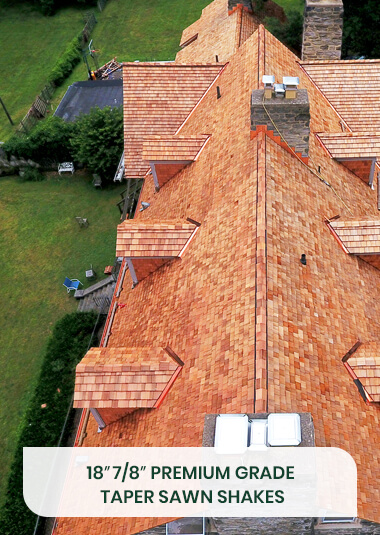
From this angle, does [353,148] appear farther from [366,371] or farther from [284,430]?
[284,430]

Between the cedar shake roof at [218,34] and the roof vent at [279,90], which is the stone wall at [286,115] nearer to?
the roof vent at [279,90]

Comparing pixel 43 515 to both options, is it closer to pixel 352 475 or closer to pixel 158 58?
pixel 352 475

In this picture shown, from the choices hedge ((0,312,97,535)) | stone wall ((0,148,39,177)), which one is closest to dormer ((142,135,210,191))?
hedge ((0,312,97,535))

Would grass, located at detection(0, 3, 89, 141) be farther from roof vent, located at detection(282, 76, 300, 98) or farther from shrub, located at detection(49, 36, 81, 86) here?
roof vent, located at detection(282, 76, 300, 98)

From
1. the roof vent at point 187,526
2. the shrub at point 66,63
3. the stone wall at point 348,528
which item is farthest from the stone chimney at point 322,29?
the shrub at point 66,63

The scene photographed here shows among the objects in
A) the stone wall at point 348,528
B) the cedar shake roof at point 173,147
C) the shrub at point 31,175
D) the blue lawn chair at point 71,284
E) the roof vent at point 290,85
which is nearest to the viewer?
the stone wall at point 348,528

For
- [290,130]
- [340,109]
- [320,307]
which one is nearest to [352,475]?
[320,307]
